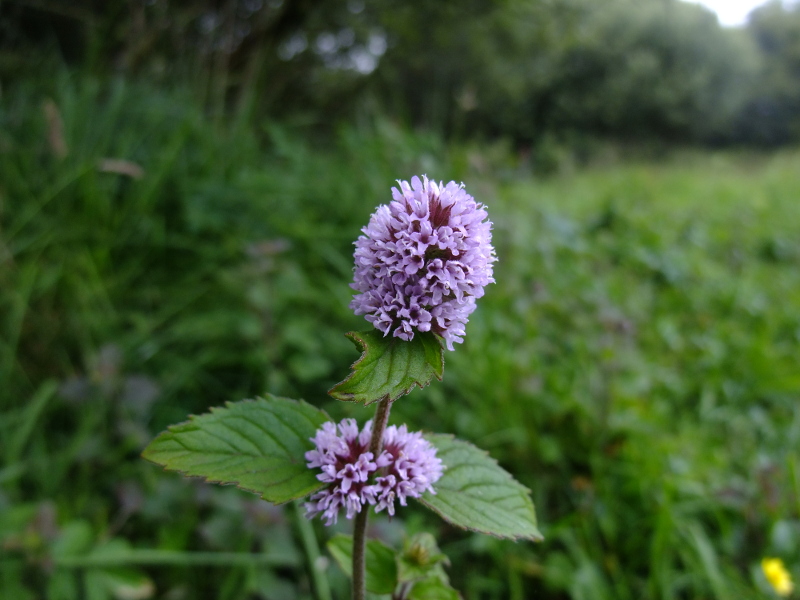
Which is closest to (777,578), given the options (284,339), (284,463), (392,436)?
(392,436)

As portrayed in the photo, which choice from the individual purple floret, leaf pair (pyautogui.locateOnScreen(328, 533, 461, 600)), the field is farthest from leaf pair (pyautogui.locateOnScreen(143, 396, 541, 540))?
the field

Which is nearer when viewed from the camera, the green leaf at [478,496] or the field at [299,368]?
the green leaf at [478,496]

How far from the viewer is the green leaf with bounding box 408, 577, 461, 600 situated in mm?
841

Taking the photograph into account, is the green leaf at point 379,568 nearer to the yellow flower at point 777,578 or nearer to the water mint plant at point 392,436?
the water mint plant at point 392,436

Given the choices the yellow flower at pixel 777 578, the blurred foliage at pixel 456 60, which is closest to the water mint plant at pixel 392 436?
the yellow flower at pixel 777 578

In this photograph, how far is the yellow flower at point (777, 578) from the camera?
1.65 m

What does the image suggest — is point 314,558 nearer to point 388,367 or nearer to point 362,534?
point 362,534

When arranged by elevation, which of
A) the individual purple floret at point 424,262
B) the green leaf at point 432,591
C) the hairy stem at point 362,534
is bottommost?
the green leaf at point 432,591

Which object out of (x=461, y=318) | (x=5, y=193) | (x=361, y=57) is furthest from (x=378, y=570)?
(x=361, y=57)

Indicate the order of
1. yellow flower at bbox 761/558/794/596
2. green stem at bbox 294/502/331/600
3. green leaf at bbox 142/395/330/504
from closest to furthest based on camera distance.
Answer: green leaf at bbox 142/395/330/504, green stem at bbox 294/502/331/600, yellow flower at bbox 761/558/794/596

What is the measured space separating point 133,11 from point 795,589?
191 inches

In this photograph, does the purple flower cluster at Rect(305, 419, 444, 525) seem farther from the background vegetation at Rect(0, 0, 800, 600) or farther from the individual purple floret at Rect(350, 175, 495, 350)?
the background vegetation at Rect(0, 0, 800, 600)

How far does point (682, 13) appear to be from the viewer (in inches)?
602

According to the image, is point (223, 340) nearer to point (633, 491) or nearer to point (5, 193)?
point (5, 193)
